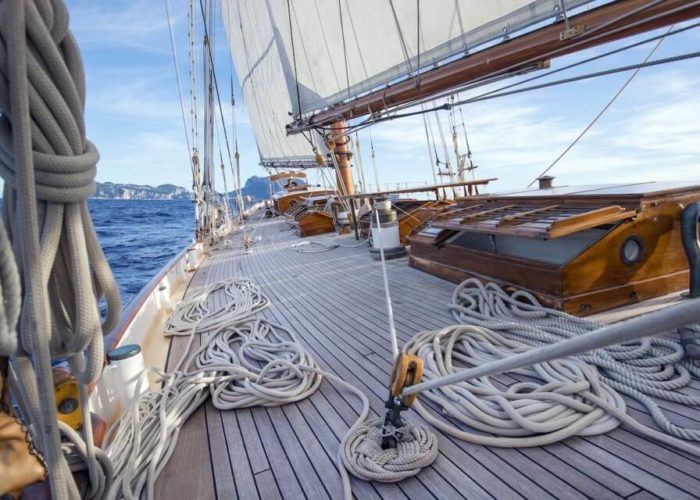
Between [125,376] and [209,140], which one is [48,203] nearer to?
[125,376]

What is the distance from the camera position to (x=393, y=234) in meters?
5.93

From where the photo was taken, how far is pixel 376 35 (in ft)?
19.1

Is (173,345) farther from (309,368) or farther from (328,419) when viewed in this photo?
(328,419)

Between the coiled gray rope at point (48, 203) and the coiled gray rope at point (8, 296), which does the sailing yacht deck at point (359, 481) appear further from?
the coiled gray rope at point (8, 296)

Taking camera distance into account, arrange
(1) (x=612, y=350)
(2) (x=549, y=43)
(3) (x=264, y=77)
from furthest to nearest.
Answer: (3) (x=264, y=77) → (2) (x=549, y=43) → (1) (x=612, y=350)

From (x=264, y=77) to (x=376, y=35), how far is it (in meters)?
10.1

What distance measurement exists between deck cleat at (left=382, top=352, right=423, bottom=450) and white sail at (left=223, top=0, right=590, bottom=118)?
324cm

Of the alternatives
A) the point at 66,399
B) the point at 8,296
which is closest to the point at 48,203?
the point at 8,296

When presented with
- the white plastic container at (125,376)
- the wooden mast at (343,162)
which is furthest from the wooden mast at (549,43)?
the white plastic container at (125,376)

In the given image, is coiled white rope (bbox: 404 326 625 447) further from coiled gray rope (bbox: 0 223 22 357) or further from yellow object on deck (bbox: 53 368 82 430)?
coiled gray rope (bbox: 0 223 22 357)

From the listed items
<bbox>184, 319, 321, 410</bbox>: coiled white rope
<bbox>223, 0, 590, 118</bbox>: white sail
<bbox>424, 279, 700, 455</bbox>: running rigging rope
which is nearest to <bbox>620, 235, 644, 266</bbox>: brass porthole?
<bbox>424, 279, 700, 455</bbox>: running rigging rope

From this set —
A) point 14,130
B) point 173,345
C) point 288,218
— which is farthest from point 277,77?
point 14,130

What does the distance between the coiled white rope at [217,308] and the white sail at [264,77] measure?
5.52 m

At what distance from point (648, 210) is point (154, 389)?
3.49 meters
